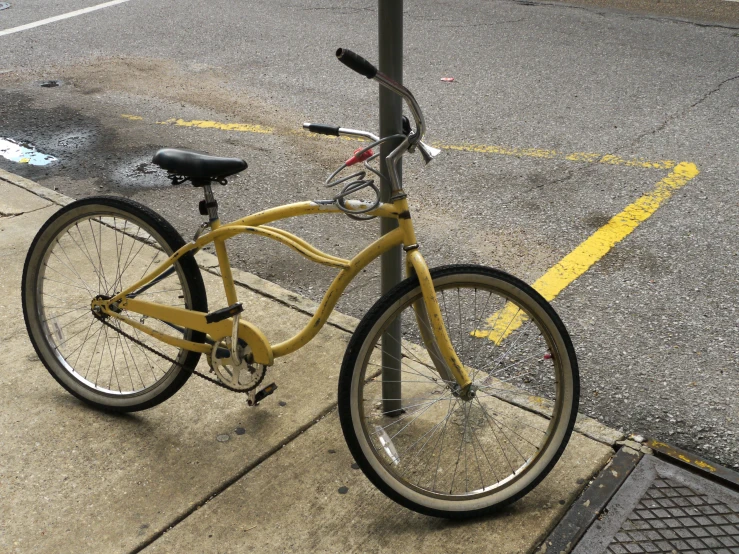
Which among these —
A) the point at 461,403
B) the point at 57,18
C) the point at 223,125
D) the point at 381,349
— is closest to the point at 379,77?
the point at 381,349

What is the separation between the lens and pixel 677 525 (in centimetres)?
273

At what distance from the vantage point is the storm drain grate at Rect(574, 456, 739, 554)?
266 centimetres

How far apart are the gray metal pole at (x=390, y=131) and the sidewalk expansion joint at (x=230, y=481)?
0.96 ft

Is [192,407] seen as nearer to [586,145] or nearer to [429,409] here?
[429,409]

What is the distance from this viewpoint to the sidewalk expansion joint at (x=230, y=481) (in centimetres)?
276

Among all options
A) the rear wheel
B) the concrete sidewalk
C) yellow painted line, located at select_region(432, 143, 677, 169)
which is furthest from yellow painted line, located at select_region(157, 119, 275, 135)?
the concrete sidewalk

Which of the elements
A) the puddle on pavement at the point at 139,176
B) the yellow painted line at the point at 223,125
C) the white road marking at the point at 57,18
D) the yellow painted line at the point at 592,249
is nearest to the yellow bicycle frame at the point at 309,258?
the yellow painted line at the point at 592,249

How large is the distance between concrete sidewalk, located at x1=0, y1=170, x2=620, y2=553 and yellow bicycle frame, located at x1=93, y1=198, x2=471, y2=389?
0.40 meters

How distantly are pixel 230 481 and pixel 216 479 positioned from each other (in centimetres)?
6

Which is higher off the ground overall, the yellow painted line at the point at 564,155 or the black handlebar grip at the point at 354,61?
the black handlebar grip at the point at 354,61

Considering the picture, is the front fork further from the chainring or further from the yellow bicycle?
the chainring

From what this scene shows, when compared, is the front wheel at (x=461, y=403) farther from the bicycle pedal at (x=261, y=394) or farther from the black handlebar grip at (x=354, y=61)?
the black handlebar grip at (x=354, y=61)

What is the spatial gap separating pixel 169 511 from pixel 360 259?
1124 millimetres

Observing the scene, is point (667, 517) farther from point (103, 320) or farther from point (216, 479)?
point (103, 320)
